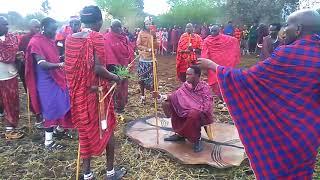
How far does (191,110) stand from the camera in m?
4.86

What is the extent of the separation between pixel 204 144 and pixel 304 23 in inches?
→ 117

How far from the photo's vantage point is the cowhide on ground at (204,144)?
15.4 feet

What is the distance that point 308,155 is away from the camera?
2.79 m

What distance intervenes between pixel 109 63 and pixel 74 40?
3698 mm

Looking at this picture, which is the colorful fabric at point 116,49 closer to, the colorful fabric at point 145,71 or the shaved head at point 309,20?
the colorful fabric at point 145,71

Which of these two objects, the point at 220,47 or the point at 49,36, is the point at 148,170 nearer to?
the point at 49,36

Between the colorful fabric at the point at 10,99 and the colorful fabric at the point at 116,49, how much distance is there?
6.95 feet

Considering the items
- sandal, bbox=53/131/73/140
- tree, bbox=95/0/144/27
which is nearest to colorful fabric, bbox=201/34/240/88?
sandal, bbox=53/131/73/140

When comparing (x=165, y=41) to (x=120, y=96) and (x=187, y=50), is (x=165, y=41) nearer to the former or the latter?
(x=187, y=50)

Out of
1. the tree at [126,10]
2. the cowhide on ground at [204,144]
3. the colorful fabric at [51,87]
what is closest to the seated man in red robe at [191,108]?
the cowhide on ground at [204,144]

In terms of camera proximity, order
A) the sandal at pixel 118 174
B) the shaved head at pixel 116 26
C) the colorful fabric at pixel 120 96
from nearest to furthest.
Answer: the sandal at pixel 118 174 < the shaved head at pixel 116 26 < the colorful fabric at pixel 120 96

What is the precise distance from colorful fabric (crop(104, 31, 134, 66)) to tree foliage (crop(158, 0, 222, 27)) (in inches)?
819

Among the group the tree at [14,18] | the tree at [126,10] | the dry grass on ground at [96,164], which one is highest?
the tree at [126,10]

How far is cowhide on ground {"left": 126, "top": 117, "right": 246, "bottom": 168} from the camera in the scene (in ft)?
15.4
